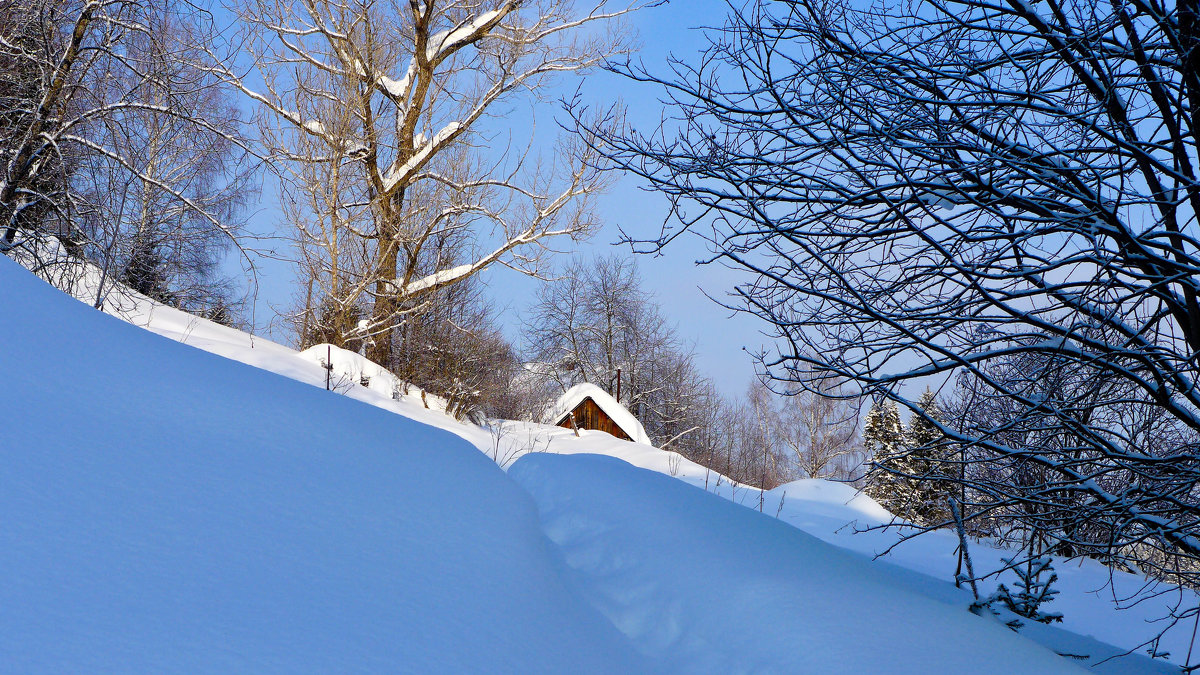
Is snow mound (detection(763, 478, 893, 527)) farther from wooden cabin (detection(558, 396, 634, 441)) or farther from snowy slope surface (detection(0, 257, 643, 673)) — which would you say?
wooden cabin (detection(558, 396, 634, 441))

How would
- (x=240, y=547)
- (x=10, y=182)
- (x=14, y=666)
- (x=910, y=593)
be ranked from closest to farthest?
(x=14, y=666)
(x=240, y=547)
(x=910, y=593)
(x=10, y=182)

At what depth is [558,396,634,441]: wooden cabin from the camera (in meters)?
19.9

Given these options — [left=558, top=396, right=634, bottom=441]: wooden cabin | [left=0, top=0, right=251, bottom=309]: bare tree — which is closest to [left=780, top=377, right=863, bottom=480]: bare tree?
[left=558, top=396, right=634, bottom=441]: wooden cabin

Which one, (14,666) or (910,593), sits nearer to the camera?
(14,666)

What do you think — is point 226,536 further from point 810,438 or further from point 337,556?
point 810,438

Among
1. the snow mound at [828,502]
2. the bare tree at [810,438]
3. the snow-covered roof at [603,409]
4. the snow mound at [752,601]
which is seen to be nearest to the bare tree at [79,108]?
the snow mound at [752,601]

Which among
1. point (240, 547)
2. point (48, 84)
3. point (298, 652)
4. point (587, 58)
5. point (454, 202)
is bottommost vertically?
point (298, 652)

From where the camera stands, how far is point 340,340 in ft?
45.0

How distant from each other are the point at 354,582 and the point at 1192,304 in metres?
3.58

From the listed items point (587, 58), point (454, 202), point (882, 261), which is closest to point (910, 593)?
point (882, 261)

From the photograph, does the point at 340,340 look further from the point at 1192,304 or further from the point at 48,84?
the point at 1192,304

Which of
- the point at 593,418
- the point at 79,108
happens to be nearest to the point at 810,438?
A: the point at 593,418

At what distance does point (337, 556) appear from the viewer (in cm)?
194

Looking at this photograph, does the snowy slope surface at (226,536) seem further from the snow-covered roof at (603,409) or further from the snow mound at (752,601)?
the snow-covered roof at (603,409)
